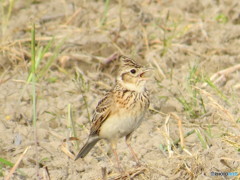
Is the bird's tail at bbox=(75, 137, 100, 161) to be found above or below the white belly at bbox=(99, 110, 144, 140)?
below

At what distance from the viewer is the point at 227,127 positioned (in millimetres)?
6168

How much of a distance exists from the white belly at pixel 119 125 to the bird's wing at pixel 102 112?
0.05 metres

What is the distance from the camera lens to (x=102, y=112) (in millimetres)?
5781

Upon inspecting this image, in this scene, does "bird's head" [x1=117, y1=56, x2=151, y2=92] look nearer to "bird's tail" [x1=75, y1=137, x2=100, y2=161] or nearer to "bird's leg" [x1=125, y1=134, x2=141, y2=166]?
"bird's leg" [x1=125, y1=134, x2=141, y2=166]

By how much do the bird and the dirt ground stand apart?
0.75 feet

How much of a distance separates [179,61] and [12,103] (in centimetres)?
221

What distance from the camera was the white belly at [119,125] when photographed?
5.58 metres

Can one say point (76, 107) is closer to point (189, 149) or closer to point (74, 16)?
point (189, 149)

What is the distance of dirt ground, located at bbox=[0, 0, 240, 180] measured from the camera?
567cm

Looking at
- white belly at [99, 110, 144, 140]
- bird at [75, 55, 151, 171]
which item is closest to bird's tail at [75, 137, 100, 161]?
bird at [75, 55, 151, 171]

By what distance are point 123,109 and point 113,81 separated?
195 cm

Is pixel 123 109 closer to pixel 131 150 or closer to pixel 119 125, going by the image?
pixel 119 125

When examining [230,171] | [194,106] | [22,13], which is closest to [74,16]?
[22,13]

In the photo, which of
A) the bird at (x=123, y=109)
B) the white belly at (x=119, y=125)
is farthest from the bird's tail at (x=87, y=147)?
the white belly at (x=119, y=125)
